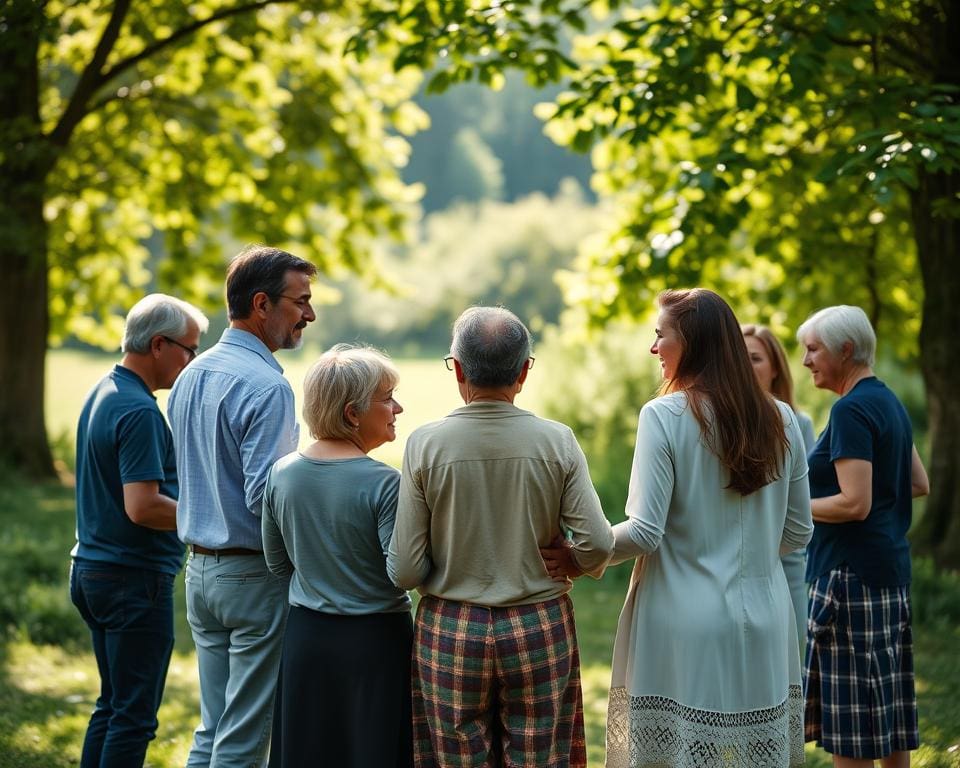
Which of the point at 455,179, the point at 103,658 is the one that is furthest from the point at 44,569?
the point at 455,179

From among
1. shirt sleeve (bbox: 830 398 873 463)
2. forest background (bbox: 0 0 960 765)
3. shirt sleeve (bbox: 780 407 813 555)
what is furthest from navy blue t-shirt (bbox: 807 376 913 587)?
forest background (bbox: 0 0 960 765)

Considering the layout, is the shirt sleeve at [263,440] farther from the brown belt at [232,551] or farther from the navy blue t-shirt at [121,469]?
the navy blue t-shirt at [121,469]

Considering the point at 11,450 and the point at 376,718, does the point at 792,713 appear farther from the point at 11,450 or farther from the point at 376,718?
the point at 11,450

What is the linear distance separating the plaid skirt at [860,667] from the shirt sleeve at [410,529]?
188cm

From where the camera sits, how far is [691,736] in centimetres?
360

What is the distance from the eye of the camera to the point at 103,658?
4.36 metres

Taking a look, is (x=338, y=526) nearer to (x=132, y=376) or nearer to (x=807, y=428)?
(x=132, y=376)

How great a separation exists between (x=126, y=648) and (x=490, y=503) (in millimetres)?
1647

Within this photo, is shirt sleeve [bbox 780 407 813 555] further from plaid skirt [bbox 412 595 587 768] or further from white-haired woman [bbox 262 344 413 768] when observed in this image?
white-haired woman [bbox 262 344 413 768]

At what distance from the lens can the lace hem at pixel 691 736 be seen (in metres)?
3.59

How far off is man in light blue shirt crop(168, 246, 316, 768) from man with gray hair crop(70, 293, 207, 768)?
210mm

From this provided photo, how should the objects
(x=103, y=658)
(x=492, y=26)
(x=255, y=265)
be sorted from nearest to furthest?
(x=255, y=265), (x=103, y=658), (x=492, y=26)

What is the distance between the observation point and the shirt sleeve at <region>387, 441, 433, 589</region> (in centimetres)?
342

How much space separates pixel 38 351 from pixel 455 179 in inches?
3818
